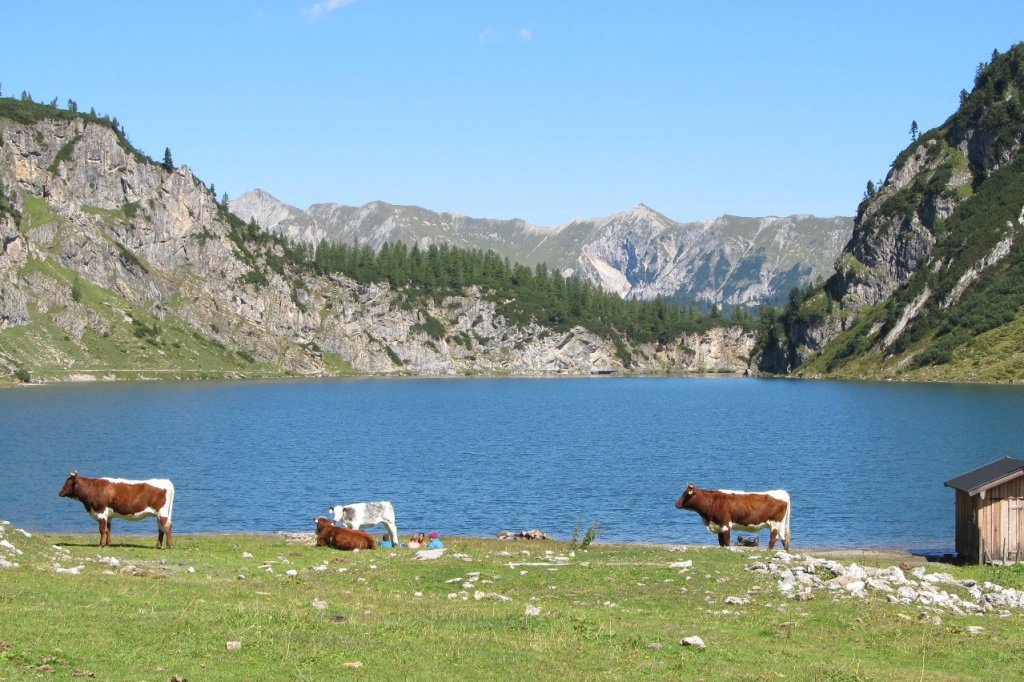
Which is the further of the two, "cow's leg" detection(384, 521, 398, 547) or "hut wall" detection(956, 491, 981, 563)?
"cow's leg" detection(384, 521, 398, 547)

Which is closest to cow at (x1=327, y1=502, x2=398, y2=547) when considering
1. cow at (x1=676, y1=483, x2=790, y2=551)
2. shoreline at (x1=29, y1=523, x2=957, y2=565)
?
shoreline at (x1=29, y1=523, x2=957, y2=565)

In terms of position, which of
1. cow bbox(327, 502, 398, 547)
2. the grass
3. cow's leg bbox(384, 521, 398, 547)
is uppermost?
the grass

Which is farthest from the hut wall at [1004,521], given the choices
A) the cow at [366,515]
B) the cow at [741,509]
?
the cow at [366,515]

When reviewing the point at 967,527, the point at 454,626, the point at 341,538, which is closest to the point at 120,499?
the point at 341,538

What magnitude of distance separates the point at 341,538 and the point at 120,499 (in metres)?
9.22

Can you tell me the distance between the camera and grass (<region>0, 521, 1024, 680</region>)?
20.7 m

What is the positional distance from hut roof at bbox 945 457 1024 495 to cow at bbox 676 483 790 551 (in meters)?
7.40

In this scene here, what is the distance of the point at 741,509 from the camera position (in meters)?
44.5

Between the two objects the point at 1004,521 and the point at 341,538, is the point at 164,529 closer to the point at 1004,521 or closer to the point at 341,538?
the point at 341,538

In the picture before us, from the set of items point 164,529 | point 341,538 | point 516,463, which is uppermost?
point 164,529

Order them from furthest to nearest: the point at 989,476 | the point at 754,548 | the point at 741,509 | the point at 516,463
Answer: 1. the point at 516,463
2. the point at 741,509
3. the point at 754,548
4. the point at 989,476

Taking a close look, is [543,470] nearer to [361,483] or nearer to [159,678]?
[361,483]

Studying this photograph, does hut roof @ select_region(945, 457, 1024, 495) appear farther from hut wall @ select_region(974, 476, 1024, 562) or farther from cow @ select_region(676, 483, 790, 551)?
cow @ select_region(676, 483, 790, 551)

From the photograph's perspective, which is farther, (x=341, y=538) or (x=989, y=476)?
(x=341, y=538)
